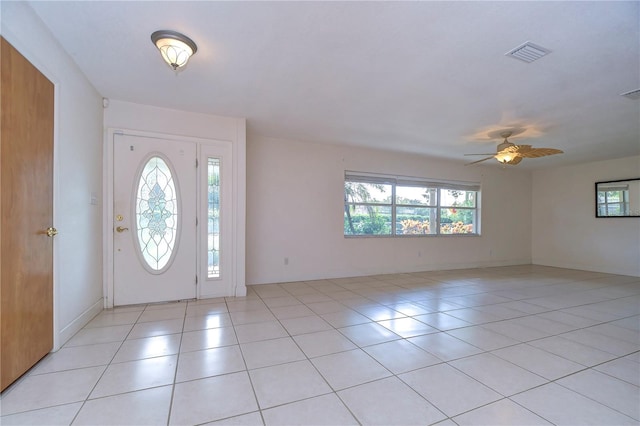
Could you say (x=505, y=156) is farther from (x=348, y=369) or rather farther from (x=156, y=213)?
(x=156, y=213)

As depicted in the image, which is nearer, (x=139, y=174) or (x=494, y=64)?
(x=494, y=64)

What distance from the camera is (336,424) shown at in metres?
1.50

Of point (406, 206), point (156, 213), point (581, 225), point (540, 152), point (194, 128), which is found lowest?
point (581, 225)

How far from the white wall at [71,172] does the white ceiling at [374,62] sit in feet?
0.55

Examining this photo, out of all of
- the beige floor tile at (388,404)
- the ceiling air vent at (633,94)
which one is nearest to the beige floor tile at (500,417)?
the beige floor tile at (388,404)

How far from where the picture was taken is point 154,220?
3.61m

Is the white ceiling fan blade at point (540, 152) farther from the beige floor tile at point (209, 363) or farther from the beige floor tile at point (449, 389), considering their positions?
the beige floor tile at point (209, 363)

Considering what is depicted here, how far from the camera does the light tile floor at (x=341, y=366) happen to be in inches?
63.0

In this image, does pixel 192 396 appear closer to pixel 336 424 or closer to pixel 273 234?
pixel 336 424

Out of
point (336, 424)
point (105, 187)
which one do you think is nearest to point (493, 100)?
point (336, 424)

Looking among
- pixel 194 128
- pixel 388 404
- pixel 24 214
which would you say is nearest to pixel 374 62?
pixel 194 128

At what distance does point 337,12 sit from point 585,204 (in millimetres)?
7908

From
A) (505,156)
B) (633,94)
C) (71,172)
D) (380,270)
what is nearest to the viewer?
(71,172)

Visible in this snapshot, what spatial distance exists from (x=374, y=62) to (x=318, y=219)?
3176 mm
